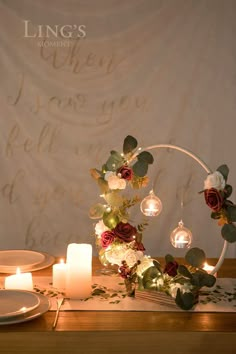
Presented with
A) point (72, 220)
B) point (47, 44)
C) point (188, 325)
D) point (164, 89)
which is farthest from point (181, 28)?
point (188, 325)

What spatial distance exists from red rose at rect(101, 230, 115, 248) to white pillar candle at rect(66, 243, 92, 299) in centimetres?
8

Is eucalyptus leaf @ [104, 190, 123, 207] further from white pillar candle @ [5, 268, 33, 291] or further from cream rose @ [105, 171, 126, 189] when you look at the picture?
white pillar candle @ [5, 268, 33, 291]

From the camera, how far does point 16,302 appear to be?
4.86ft

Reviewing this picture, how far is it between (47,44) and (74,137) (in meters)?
0.61

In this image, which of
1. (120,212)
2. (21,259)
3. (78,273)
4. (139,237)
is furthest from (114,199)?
(21,259)

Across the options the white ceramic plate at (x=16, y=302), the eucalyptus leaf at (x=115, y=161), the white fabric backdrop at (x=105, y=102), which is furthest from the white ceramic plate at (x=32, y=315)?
the white fabric backdrop at (x=105, y=102)

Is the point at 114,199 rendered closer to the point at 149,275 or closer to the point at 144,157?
the point at 144,157

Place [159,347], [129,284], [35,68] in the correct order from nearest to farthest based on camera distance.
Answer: [159,347] → [129,284] → [35,68]

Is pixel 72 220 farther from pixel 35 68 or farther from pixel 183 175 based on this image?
pixel 35 68

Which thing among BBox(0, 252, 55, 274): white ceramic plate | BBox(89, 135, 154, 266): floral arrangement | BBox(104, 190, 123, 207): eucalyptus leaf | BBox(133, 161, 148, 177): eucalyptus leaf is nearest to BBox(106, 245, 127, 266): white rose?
BBox(89, 135, 154, 266): floral arrangement

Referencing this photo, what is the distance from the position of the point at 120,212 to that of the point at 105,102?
1.73m

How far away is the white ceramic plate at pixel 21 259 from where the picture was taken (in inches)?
75.2

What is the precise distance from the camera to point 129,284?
1.65 metres

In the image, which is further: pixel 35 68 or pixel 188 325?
pixel 35 68
